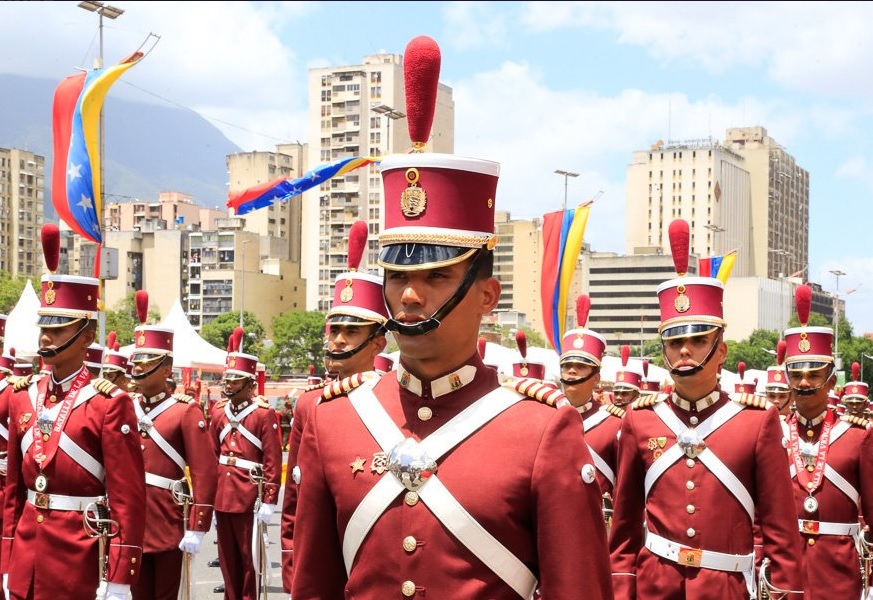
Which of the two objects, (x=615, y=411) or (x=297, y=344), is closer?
(x=615, y=411)

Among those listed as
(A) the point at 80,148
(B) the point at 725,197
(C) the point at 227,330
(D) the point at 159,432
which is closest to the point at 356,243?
(D) the point at 159,432

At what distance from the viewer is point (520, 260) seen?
162m

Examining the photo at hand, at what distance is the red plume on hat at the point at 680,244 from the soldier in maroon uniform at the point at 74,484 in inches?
141

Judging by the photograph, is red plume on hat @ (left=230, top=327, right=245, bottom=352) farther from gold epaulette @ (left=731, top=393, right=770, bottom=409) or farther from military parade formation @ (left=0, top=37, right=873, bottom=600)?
gold epaulette @ (left=731, top=393, right=770, bottom=409)

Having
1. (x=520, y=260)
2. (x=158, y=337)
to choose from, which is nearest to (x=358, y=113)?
(x=520, y=260)

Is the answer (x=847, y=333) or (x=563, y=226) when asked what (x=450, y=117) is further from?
(x=563, y=226)

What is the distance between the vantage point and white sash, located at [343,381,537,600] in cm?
413

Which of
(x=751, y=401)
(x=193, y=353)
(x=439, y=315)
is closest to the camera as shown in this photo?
(x=439, y=315)

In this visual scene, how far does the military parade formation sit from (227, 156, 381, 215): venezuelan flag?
5784mm

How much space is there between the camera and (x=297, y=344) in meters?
105

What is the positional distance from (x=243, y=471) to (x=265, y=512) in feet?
2.90

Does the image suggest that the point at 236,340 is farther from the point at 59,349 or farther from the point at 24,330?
the point at 24,330

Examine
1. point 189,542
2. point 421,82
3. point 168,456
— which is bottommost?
point 189,542

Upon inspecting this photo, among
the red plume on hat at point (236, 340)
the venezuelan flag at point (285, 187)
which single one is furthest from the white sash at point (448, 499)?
the venezuelan flag at point (285, 187)
